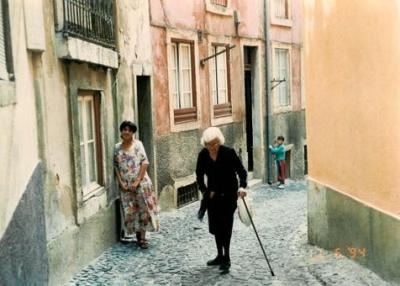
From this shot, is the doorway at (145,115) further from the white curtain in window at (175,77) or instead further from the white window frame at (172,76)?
the white curtain in window at (175,77)

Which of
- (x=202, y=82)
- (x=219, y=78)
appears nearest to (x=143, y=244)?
(x=202, y=82)

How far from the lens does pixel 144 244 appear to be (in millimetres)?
9141

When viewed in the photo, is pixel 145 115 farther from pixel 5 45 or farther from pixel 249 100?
pixel 5 45

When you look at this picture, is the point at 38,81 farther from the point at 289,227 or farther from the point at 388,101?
the point at 289,227

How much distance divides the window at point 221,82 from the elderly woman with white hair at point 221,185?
25.4ft

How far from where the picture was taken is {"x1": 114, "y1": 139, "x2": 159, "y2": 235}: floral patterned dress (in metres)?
9.02

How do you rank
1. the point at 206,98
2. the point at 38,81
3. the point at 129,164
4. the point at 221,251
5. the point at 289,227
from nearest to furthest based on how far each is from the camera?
the point at 38,81 < the point at 221,251 < the point at 129,164 < the point at 289,227 < the point at 206,98

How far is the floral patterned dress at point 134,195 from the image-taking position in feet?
29.6

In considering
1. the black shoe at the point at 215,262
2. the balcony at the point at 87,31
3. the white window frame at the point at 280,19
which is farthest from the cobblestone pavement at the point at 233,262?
the white window frame at the point at 280,19

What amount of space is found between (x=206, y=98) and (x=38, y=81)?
8.62 m

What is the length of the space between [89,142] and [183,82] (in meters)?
5.52

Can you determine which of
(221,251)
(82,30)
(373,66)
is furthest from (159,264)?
(373,66)
